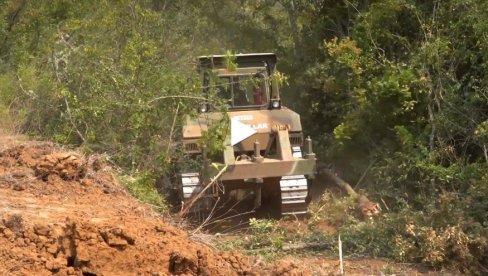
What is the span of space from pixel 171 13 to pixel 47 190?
49.9ft

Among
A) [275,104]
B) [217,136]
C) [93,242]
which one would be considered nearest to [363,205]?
[275,104]

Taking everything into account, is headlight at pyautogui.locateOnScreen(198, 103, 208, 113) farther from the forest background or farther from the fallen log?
the fallen log

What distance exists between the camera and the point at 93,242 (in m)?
5.71

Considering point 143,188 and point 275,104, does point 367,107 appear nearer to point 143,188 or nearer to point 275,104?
point 275,104

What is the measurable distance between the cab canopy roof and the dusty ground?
5.08 m

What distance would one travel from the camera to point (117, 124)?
38.1 feet

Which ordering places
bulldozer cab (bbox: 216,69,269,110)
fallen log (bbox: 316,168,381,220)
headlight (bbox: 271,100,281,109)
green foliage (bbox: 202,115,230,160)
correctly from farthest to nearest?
headlight (bbox: 271,100,281,109) → bulldozer cab (bbox: 216,69,269,110) → fallen log (bbox: 316,168,381,220) → green foliage (bbox: 202,115,230,160)

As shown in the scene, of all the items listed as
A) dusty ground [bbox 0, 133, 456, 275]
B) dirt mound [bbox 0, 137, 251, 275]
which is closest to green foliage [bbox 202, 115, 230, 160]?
dusty ground [bbox 0, 133, 456, 275]

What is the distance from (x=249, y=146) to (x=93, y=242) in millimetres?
6599

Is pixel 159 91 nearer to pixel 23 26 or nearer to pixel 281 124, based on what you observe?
pixel 281 124

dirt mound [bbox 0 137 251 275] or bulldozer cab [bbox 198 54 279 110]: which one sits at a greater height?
bulldozer cab [bbox 198 54 279 110]

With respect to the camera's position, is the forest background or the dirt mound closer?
the dirt mound

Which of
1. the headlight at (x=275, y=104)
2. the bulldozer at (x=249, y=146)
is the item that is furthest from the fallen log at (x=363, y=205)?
the headlight at (x=275, y=104)

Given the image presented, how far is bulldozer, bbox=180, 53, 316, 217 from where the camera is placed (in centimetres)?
1115
